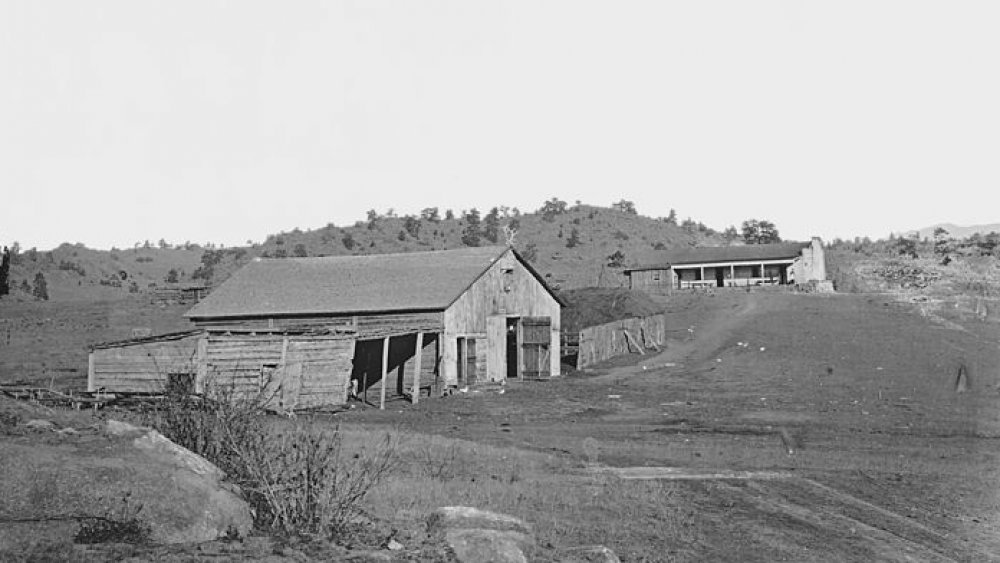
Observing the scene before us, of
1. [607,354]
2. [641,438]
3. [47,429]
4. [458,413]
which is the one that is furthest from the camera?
[607,354]

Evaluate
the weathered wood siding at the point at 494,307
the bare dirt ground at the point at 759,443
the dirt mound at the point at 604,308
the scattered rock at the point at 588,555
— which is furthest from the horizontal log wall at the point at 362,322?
the scattered rock at the point at 588,555

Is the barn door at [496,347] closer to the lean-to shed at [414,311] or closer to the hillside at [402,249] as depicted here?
the lean-to shed at [414,311]

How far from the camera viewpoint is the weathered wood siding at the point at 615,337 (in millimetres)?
43656

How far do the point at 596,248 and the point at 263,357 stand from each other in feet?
260

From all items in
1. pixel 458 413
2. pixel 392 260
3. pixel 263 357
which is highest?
pixel 392 260

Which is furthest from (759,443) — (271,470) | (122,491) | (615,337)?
(615,337)

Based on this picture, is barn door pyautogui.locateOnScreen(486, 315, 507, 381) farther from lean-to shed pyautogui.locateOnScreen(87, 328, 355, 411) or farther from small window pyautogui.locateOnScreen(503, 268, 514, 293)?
lean-to shed pyautogui.locateOnScreen(87, 328, 355, 411)

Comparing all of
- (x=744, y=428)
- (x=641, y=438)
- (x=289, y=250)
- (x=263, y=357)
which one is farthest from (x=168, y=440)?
(x=289, y=250)

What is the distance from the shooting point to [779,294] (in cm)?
6469

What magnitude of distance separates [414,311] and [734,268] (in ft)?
170

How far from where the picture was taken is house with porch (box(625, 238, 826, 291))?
78.1m

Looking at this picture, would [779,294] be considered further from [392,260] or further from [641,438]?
[641,438]

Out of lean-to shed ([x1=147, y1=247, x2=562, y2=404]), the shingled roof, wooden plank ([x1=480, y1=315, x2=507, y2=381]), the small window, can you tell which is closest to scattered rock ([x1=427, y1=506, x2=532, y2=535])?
lean-to shed ([x1=147, y1=247, x2=562, y2=404])

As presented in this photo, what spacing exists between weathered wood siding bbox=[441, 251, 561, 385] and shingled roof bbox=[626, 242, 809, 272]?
39647mm
